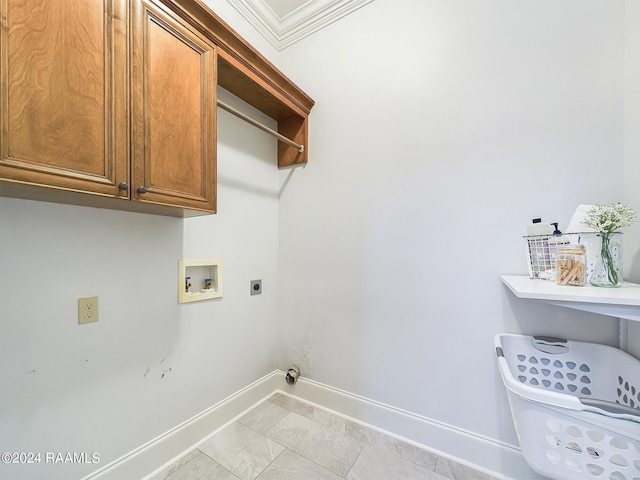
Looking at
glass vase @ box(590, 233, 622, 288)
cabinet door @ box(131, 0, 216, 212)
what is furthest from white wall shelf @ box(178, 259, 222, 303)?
glass vase @ box(590, 233, 622, 288)

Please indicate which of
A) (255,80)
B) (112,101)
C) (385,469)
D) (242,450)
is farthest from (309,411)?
(255,80)

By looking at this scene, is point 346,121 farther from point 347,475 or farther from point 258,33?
point 347,475

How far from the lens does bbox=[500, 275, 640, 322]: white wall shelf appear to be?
0.76 meters

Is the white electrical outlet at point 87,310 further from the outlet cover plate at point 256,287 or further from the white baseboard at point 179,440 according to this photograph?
the outlet cover plate at point 256,287

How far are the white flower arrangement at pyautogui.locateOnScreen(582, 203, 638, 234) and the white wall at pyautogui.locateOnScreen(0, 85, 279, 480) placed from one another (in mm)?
1789

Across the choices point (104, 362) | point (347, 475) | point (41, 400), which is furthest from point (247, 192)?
point (347, 475)

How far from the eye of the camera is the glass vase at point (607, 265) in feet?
3.05

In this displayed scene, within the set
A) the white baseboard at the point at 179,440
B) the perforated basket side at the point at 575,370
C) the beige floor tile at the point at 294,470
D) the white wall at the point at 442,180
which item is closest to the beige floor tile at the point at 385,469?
the beige floor tile at the point at 294,470

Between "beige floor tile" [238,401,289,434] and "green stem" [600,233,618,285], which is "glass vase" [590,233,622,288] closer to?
"green stem" [600,233,618,285]

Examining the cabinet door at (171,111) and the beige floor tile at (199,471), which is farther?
the beige floor tile at (199,471)

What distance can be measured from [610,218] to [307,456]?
5.72 ft

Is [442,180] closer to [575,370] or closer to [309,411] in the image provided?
[575,370]

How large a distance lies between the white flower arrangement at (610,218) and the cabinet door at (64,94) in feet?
5.79

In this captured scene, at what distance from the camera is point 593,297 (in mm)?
783
